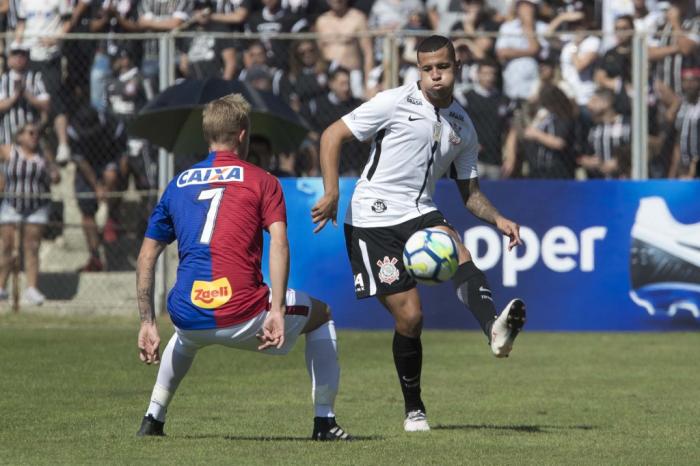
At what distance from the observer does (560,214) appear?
16.1 meters

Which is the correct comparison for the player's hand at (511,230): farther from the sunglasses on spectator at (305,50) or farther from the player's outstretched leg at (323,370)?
the sunglasses on spectator at (305,50)

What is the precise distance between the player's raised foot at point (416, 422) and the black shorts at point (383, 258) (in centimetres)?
75

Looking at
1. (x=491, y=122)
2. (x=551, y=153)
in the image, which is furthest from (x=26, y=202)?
(x=551, y=153)

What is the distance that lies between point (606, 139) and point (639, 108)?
61 centimetres

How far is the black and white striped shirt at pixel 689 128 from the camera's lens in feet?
54.9

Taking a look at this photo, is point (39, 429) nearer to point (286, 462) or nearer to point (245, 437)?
point (245, 437)

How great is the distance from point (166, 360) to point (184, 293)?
0.63m

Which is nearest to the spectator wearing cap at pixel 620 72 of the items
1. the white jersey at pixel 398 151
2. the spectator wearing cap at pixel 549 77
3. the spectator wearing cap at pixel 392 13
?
Result: the spectator wearing cap at pixel 549 77

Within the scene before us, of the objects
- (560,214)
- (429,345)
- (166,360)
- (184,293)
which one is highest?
(184,293)

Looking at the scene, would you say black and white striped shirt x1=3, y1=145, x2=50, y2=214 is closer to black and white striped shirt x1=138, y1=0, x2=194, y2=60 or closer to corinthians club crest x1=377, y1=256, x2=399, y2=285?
black and white striped shirt x1=138, y1=0, x2=194, y2=60

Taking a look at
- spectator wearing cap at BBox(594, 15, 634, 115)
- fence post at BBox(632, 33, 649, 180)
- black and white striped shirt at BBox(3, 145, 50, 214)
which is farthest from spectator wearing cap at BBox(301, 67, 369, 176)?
black and white striped shirt at BBox(3, 145, 50, 214)

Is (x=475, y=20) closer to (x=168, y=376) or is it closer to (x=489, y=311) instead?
(x=489, y=311)

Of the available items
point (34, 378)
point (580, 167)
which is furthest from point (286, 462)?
point (580, 167)

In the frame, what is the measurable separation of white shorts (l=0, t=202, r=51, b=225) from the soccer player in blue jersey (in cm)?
1018
